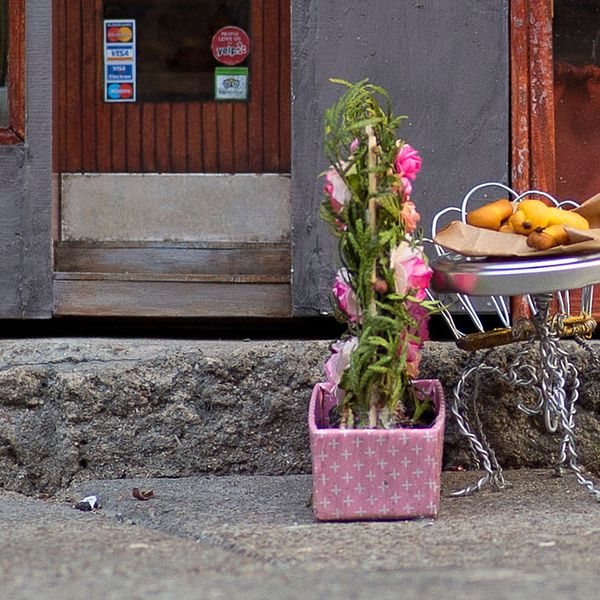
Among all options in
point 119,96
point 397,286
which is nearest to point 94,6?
point 119,96

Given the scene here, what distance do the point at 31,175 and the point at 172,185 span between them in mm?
614

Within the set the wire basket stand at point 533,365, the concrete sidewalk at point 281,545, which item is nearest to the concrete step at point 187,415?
the concrete sidewalk at point 281,545

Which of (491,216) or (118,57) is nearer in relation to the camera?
(491,216)

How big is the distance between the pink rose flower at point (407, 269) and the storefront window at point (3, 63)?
6.75 feet

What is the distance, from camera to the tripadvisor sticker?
527cm

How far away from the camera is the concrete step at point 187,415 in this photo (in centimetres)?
450

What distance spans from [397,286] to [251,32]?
6.50 ft

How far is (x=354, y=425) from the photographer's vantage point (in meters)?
3.71

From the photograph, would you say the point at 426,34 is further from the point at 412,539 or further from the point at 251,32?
the point at 412,539

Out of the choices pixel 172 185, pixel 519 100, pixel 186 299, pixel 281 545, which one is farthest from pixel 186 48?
pixel 281 545

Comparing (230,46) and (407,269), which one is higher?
(230,46)

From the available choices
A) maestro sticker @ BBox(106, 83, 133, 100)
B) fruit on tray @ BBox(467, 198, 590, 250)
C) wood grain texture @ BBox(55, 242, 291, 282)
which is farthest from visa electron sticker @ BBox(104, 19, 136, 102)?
fruit on tray @ BBox(467, 198, 590, 250)

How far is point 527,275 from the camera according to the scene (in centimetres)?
365

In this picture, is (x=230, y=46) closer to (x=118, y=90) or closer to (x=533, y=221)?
(x=118, y=90)
